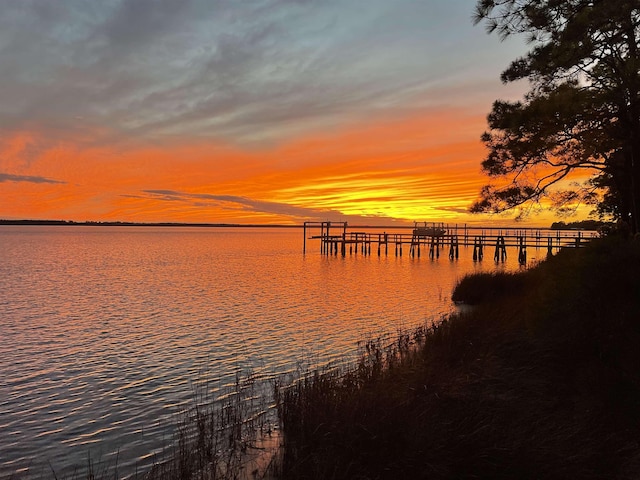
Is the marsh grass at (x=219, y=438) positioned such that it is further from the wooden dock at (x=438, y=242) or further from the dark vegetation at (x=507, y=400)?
the wooden dock at (x=438, y=242)

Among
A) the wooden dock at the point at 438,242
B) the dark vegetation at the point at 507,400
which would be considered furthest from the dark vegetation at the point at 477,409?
the wooden dock at the point at 438,242

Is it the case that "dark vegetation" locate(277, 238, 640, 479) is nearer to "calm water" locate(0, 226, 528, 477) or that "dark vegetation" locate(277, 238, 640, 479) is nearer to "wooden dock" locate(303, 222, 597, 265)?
"calm water" locate(0, 226, 528, 477)

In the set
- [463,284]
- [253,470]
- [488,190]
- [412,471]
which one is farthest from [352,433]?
[463,284]

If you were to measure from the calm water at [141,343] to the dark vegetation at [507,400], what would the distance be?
2752 mm

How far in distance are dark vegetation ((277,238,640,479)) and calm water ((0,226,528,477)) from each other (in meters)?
2.75

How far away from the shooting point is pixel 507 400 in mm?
7109

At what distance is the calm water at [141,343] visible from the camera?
764cm

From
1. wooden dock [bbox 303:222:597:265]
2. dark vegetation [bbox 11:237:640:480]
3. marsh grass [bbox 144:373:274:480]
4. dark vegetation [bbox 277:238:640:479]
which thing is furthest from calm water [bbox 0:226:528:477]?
wooden dock [bbox 303:222:597:265]

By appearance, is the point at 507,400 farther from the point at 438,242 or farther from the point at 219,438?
the point at 438,242

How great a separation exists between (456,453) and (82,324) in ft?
54.0

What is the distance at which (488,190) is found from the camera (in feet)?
54.1

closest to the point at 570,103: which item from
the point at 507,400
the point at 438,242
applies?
the point at 507,400

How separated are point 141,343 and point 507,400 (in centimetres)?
1119

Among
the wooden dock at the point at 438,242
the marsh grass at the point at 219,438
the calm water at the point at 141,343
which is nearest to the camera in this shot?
the marsh grass at the point at 219,438
